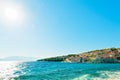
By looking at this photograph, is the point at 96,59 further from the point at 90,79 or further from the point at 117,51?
the point at 90,79

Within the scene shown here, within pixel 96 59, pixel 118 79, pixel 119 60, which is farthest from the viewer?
pixel 96 59

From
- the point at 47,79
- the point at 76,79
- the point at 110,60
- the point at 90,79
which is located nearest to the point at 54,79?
the point at 47,79

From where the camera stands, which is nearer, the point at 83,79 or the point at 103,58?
the point at 83,79

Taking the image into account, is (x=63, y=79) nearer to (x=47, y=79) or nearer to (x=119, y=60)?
(x=47, y=79)

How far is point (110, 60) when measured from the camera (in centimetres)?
17812

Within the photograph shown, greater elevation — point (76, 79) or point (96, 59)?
point (96, 59)

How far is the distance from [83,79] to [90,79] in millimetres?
1569

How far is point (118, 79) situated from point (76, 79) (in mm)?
9342

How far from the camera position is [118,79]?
45469mm

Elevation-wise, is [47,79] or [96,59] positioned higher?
[96,59]

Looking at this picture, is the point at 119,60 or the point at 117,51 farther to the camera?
the point at 117,51

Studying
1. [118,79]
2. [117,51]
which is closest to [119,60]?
[117,51]

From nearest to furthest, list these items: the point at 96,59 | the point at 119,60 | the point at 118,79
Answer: the point at 118,79 → the point at 119,60 → the point at 96,59

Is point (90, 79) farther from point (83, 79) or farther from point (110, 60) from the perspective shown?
point (110, 60)
